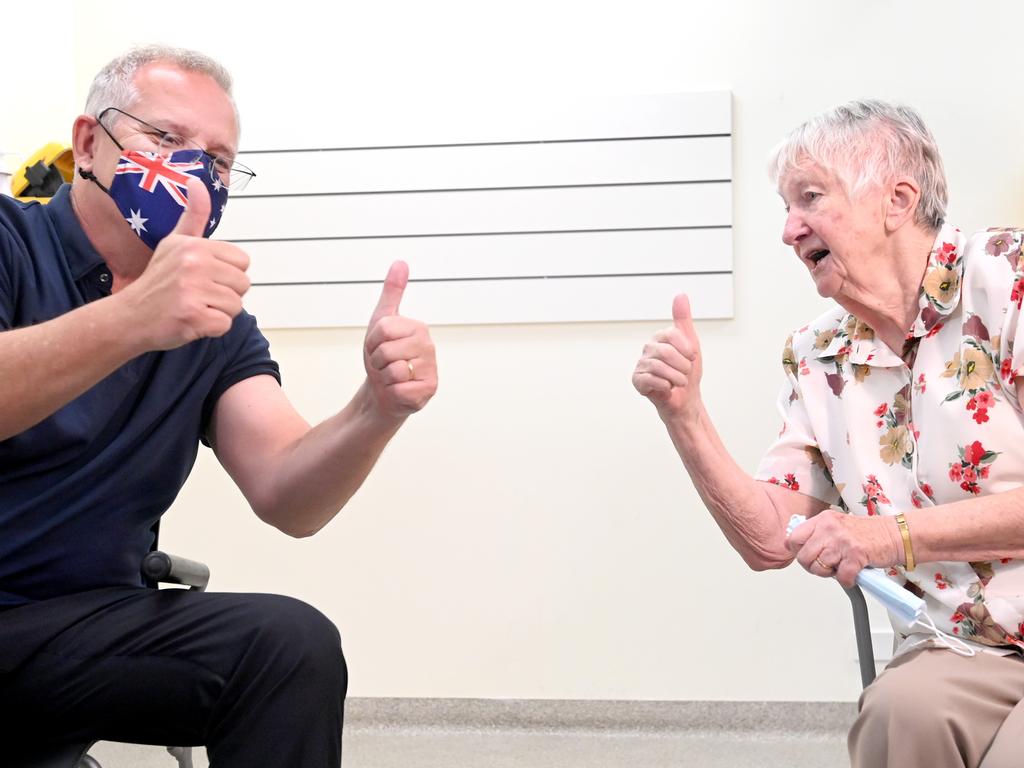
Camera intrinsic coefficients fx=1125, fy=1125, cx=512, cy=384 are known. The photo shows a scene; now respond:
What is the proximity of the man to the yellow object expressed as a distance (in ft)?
2.50

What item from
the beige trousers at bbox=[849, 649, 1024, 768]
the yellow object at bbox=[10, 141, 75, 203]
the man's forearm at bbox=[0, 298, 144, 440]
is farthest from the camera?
the yellow object at bbox=[10, 141, 75, 203]

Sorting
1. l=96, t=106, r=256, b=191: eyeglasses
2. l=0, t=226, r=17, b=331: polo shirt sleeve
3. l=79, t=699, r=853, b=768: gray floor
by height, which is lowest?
l=79, t=699, r=853, b=768: gray floor

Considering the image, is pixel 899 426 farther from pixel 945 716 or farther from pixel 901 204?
pixel 945 716

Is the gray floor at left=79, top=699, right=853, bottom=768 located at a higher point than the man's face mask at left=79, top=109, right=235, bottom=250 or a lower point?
lower

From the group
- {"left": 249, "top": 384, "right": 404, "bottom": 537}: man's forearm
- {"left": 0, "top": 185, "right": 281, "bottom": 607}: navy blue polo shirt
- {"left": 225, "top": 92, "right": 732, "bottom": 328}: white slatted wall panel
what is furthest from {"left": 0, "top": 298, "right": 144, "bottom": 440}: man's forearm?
{"left": 225, "top": 92, "right": 732, "bottom": 328}: white slatted wall panel

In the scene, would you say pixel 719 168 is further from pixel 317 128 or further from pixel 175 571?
pixel 175 571

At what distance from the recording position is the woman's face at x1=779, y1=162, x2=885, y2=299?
1680mm

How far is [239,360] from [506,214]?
4.66 ft

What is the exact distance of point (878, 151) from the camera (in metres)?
1.70

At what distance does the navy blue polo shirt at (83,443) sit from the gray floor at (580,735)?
1.45 metres

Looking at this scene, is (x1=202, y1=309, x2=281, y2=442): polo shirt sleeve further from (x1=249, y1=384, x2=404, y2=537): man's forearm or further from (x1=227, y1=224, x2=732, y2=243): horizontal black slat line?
(x1=227, y1=224, x2=732, y2=243): horizontal black slat line

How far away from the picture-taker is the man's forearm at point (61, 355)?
125 cm

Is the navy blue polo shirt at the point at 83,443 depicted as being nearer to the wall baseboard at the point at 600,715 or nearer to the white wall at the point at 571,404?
the white wall at the point at 571,404

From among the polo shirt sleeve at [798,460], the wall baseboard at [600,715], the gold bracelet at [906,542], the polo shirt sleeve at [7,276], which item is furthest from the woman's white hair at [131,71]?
the wall baseboard at [600,715]
